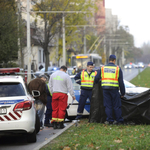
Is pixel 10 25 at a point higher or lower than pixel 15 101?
higher

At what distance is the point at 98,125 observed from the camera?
9.47 meters

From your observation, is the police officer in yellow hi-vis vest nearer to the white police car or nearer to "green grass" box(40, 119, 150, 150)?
"green grass" box(40, 119, 150, 150)

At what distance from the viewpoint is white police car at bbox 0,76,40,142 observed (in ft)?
24.3

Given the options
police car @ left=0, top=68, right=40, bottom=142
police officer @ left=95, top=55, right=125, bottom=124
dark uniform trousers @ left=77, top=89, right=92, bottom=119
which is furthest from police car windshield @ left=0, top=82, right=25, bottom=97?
dark uniform trousers @ left=77, top=89, right=92, bottom=119

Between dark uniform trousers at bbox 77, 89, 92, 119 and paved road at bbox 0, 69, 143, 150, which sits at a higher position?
dark uniform trousers at bbox 77, 89, 92, 119

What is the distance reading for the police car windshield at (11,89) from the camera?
301 inches

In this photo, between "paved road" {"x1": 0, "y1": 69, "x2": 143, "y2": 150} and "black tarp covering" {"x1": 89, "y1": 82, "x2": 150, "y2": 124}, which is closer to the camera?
"paved road" {"x1": 0, "y1": 69, "x2": 143, "y2": 150}

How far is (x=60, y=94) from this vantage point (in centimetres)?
963

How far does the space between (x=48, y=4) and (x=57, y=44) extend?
6330mm

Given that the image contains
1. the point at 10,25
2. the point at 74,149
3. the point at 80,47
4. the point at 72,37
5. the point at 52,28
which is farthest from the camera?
the point at 80,47

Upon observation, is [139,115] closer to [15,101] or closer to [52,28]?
[15,101]

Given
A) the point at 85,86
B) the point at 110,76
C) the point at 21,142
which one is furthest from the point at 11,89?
the point at 85,86

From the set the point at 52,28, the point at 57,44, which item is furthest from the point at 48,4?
the point at 57,44

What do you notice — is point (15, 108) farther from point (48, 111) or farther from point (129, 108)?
point (129, 108)
